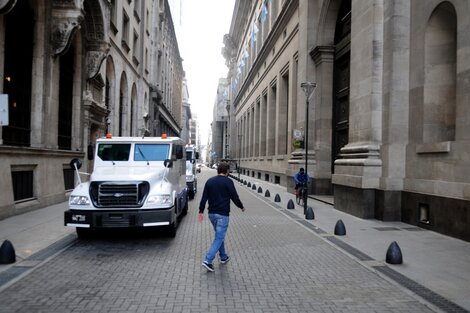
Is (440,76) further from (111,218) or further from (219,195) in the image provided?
(111,218)

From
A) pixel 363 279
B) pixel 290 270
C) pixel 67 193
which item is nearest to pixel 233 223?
pixel 290 270

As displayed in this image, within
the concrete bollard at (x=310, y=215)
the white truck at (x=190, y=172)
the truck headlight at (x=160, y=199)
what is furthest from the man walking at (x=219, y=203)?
the white truck at (x=190, y=172)

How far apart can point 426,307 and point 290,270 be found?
7.55 feet

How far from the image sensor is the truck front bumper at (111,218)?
27.3 feet

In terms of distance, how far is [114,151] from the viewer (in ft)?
33.8

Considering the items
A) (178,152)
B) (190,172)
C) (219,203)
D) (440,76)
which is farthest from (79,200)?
(190,172)

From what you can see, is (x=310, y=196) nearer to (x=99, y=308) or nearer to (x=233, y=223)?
(x=233, y=223)

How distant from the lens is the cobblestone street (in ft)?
16.6

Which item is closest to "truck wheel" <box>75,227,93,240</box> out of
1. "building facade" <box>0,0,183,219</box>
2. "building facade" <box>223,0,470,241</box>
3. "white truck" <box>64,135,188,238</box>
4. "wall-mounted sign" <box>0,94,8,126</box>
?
"white truck" <box>64,135,188,238</box>

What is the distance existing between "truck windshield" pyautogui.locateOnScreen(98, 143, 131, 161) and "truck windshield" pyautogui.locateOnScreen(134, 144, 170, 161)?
0.27m

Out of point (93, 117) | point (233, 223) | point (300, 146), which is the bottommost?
point (233, 223)

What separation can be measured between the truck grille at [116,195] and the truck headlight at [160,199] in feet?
0.73

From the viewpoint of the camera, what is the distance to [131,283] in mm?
5934

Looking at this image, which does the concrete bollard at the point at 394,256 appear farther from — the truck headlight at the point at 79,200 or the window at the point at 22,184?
the window at the point at 22,184
